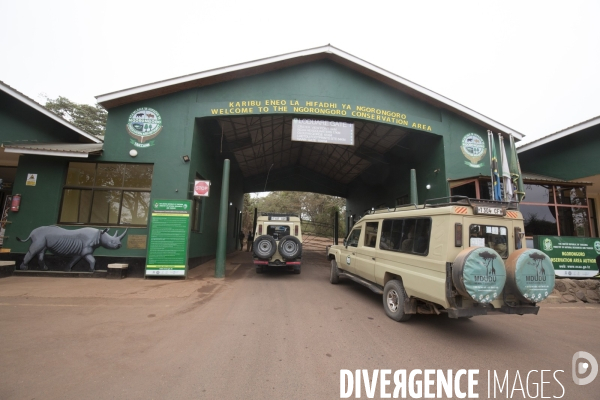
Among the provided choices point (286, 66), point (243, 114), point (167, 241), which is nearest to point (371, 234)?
point (167, 241)

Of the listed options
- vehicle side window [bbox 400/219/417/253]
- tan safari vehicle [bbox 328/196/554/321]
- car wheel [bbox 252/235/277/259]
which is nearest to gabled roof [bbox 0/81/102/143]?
car wheel [bbox 252/235/277/259]

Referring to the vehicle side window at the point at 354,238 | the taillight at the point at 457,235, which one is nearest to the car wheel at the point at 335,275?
the vehicle side window at the point at 354,238

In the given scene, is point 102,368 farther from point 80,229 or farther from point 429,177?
point 429,177

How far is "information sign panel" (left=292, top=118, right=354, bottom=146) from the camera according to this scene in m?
10.5

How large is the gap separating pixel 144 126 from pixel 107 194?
283 centimetres

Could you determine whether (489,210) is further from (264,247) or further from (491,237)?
(264,247)

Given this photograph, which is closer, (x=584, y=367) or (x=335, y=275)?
(x=584, y=367)

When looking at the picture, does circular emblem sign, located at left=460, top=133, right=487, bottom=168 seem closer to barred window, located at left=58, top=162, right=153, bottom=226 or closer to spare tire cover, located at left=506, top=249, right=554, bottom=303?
spare tire cover, located at left=506, top=249, right=554, bottom=303

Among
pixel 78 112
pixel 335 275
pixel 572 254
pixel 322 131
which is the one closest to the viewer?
pixel 572 254

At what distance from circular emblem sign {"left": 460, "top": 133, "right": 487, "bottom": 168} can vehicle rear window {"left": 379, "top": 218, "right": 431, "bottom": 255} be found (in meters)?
7.87

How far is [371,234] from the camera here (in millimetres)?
6672

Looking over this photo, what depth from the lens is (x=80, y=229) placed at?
30.3ft

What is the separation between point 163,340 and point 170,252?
199 inches

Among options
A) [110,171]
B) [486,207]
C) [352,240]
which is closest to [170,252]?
[110,171]
